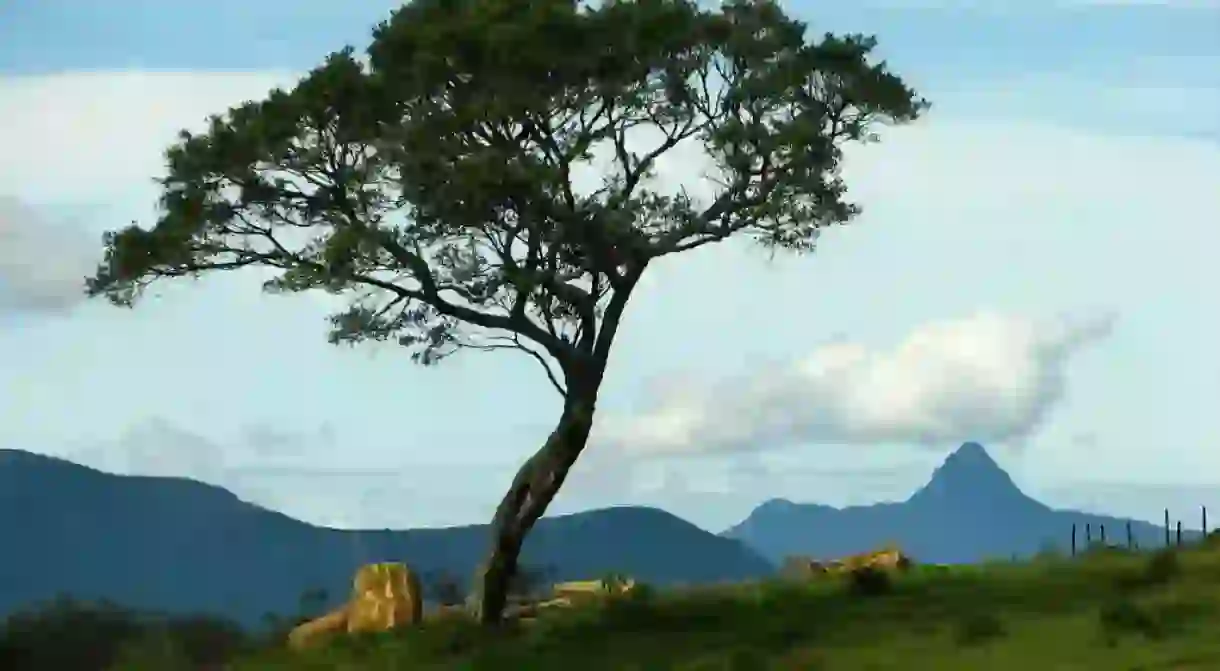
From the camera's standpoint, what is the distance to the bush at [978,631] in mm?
29234

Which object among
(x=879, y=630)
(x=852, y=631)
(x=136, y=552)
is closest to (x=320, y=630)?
(x=852, y=631)

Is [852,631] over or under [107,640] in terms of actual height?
over

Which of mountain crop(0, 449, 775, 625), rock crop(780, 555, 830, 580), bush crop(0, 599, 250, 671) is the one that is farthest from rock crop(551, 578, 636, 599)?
mountain crop(0, 449, 775, 625)

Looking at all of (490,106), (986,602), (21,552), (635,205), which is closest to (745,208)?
(635,205)

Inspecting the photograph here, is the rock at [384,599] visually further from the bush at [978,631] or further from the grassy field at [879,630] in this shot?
the bush at [978,631]

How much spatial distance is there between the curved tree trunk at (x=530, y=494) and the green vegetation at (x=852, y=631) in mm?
745

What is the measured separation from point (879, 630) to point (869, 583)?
19.8ft

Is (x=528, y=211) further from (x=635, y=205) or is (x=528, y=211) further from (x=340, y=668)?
(x=340, y=668)

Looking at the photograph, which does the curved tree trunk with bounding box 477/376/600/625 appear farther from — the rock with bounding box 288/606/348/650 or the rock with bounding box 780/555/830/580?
the rock with bounding box 780/555/830/580

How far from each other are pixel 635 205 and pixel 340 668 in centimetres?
909

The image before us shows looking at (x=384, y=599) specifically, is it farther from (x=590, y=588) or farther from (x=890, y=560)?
(x=890, y=560)

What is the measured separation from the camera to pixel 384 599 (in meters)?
37.0

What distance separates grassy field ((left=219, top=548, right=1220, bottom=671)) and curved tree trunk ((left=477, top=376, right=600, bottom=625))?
84cm

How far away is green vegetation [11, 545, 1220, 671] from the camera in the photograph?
92.1 feet
